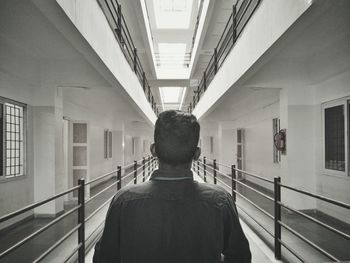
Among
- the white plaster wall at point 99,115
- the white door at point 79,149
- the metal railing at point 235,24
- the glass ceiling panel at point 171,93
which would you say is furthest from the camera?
the glass ceiling panel at point 171,93

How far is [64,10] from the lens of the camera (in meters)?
2.25

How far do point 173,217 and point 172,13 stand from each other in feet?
31.9

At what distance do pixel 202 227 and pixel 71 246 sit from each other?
3.34 meters

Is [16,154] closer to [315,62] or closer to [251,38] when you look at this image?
[251,38]

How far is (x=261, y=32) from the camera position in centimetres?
329

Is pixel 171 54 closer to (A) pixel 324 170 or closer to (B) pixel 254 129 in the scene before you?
(B) pixel 254 129

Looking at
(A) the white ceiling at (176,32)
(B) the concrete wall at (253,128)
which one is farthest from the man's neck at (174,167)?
(A) the white ceiling at (176,32)

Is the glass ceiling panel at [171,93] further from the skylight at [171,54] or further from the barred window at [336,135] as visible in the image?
the barred window at [336,135]

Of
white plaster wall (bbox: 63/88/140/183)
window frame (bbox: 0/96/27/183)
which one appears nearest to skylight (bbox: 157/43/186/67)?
white plaster wall (bbox: 63/88/140/183)

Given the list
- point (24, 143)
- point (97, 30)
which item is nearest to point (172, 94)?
point (24, 143)

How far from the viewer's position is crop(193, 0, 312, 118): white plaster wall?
2.46 meters

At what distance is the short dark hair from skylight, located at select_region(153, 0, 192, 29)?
28.2 feet

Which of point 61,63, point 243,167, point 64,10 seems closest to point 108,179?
point 243,167

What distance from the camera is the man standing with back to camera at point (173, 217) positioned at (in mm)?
895
